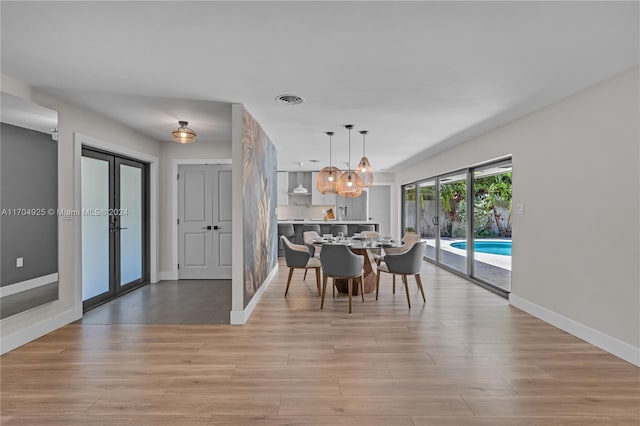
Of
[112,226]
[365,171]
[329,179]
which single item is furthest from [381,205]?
[112,226]

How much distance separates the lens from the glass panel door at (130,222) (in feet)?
16.6

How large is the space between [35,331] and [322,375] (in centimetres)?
285

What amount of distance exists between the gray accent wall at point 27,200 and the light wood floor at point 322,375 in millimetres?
754

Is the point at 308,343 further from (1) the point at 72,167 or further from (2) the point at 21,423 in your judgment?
(1) the point at 72,167

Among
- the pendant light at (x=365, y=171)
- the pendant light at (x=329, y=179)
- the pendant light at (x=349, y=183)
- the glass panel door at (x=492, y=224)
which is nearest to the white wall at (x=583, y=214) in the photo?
the glass panel door at (x=492, y=224)

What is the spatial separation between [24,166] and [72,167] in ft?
1.94

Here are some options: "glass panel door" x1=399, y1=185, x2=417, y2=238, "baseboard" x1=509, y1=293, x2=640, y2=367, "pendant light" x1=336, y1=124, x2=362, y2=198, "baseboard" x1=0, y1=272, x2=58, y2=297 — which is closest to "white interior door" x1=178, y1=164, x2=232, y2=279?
"pendant light" x1=336, y1=124, x2=362, y2=198

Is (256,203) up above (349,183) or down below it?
below

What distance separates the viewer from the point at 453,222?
6750mm

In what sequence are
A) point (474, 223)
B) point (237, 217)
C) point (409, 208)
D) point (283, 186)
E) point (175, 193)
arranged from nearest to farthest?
point (237, 217), point (474, 223), point (175, 193), point (409, 208), point (283, 186)

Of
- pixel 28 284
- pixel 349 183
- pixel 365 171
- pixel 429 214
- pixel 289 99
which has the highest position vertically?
pixel 289 99

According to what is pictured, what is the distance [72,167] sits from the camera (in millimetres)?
3779

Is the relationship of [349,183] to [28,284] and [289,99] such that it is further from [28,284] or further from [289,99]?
[28,284]

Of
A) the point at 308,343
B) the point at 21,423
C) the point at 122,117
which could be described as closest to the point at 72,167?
the point at 122,117
